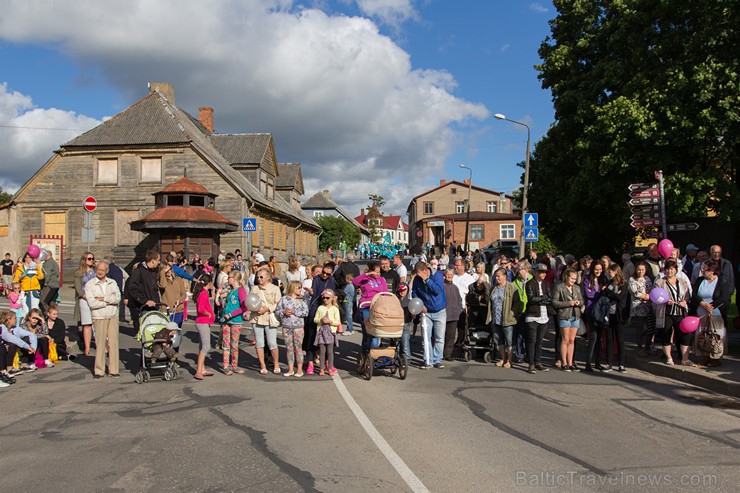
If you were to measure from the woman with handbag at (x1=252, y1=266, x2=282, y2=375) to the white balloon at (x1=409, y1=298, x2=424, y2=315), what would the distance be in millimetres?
2267

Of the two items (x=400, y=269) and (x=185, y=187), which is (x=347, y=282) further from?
(x=185, y=187)

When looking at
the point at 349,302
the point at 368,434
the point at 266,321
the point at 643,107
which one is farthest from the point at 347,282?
the point at 643,107

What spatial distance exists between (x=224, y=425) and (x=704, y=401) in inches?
259

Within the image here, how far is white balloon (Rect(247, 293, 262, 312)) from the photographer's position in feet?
32.8

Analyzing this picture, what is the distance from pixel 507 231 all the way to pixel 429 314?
68.9 meters

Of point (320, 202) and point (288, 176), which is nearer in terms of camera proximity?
point (288, 176)

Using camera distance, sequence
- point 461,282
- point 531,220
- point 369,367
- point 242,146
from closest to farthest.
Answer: point 369,367 → point 461,282 → point 531,220 → point 242,146

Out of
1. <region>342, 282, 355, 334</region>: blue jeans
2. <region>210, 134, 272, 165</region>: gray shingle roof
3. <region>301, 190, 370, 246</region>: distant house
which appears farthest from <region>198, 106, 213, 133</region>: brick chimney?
<region>301, 190, 370, 246</region>: distant house

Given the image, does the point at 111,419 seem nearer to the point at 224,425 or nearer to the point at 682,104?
the point at 224,425

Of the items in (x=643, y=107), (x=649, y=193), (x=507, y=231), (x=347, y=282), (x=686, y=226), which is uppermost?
(x=643, y=107)

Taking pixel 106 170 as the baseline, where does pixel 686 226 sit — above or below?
below

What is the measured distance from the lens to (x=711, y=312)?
1044 centimetres

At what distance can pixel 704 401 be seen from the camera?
28.6ft

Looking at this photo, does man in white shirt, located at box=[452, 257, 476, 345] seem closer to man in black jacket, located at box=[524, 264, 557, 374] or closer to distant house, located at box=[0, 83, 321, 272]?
man in black jacket, located at box=[524, 264, 557, 374]
